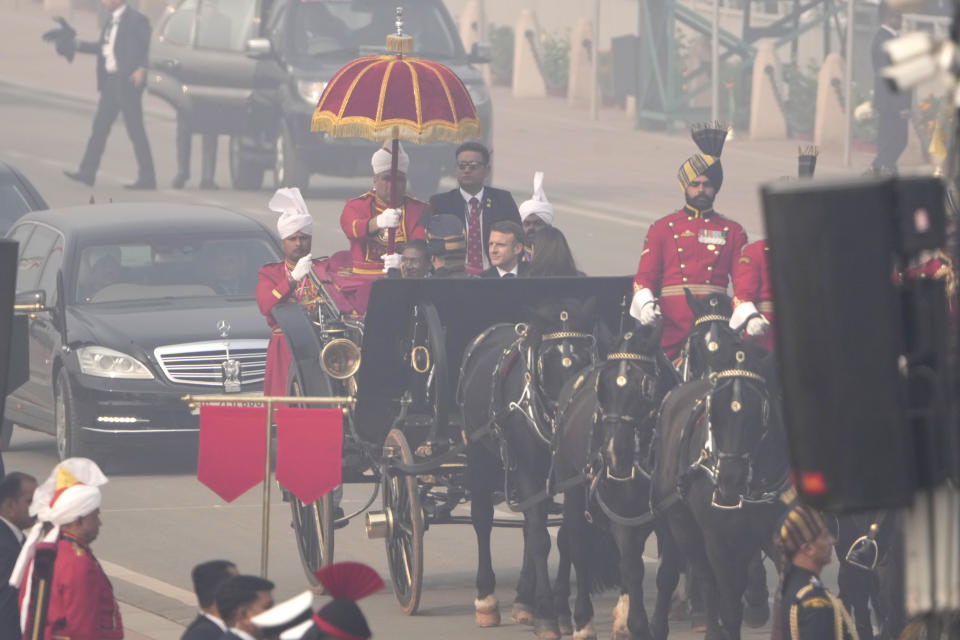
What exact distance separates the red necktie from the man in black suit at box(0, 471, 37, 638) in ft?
17.6

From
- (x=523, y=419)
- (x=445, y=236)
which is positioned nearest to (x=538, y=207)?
(x=445, y=236)

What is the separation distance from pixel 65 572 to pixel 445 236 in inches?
223

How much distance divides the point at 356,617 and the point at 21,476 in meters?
3.34

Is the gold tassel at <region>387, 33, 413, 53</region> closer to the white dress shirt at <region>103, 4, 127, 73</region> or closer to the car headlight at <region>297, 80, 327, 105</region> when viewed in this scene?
the car headlight at <region>297, 80, 327, 105</region>

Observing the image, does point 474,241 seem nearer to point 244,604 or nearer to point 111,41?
point 244,604

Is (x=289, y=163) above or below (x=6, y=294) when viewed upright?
above

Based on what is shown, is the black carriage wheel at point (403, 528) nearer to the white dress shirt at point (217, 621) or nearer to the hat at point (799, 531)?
the hat at point (799, 531)

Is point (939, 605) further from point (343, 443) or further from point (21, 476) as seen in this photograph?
point (343, 443)

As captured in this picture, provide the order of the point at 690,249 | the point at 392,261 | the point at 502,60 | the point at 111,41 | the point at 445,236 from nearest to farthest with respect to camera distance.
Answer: the point at 690,249 → the point at 392,261 → the point at 445,236 → the point at 111,41 → the point at 502,60

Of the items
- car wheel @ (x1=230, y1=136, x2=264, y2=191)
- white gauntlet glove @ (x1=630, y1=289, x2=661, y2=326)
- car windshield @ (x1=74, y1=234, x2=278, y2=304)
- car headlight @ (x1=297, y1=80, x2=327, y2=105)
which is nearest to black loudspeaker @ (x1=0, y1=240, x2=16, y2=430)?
white gauntlet glove @ (x1=630, y1=289, x2=661, y2=326)

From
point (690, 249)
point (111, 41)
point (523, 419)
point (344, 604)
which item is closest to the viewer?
point (344, 604)

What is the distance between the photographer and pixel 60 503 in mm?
8688

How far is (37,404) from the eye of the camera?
57.5 feet

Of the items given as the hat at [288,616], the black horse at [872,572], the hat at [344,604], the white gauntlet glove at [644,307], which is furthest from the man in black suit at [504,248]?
the hat at [344,604]
